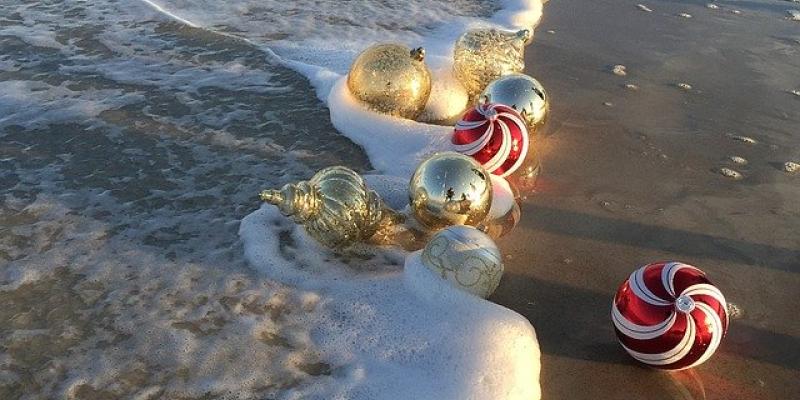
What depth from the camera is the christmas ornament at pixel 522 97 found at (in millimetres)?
5504

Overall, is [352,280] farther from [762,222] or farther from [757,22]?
[757,22]

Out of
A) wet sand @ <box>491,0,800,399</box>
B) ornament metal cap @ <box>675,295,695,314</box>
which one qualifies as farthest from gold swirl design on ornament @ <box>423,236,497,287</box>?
ornament metal cap @ <box>675,295,695,314</box>

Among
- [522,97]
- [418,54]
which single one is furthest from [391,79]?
[522,97]

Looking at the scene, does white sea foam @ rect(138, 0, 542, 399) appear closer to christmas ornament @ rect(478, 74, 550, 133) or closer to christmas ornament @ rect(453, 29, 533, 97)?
christmas ornament @ rect(453, 29, 533, 97)

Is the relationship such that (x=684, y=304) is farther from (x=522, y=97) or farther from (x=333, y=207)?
(x=522, y=97)

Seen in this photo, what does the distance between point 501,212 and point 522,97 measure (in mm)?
1124

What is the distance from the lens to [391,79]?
19.1 ft

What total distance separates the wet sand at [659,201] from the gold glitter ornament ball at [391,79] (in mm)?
1192

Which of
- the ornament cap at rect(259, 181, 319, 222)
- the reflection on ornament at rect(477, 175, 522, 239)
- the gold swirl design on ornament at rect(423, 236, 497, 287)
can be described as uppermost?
the ornament cap at rect(259, 181, 319, 222)

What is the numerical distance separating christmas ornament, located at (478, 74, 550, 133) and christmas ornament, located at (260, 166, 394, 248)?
1.70 m

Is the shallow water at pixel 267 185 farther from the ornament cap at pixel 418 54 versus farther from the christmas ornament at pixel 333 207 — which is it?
the ornament cap at pixel 418 54

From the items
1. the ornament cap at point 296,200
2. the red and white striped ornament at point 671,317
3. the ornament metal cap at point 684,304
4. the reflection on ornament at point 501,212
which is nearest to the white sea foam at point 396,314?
the reflection on ornament at point 501,212

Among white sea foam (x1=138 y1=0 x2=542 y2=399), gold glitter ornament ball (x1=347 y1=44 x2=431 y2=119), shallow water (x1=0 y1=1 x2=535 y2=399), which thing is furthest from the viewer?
gold glitter ornament ball (x1=347 y1=44 x2=431 y2=119)

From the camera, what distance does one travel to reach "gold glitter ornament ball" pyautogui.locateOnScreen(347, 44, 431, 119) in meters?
5.83
